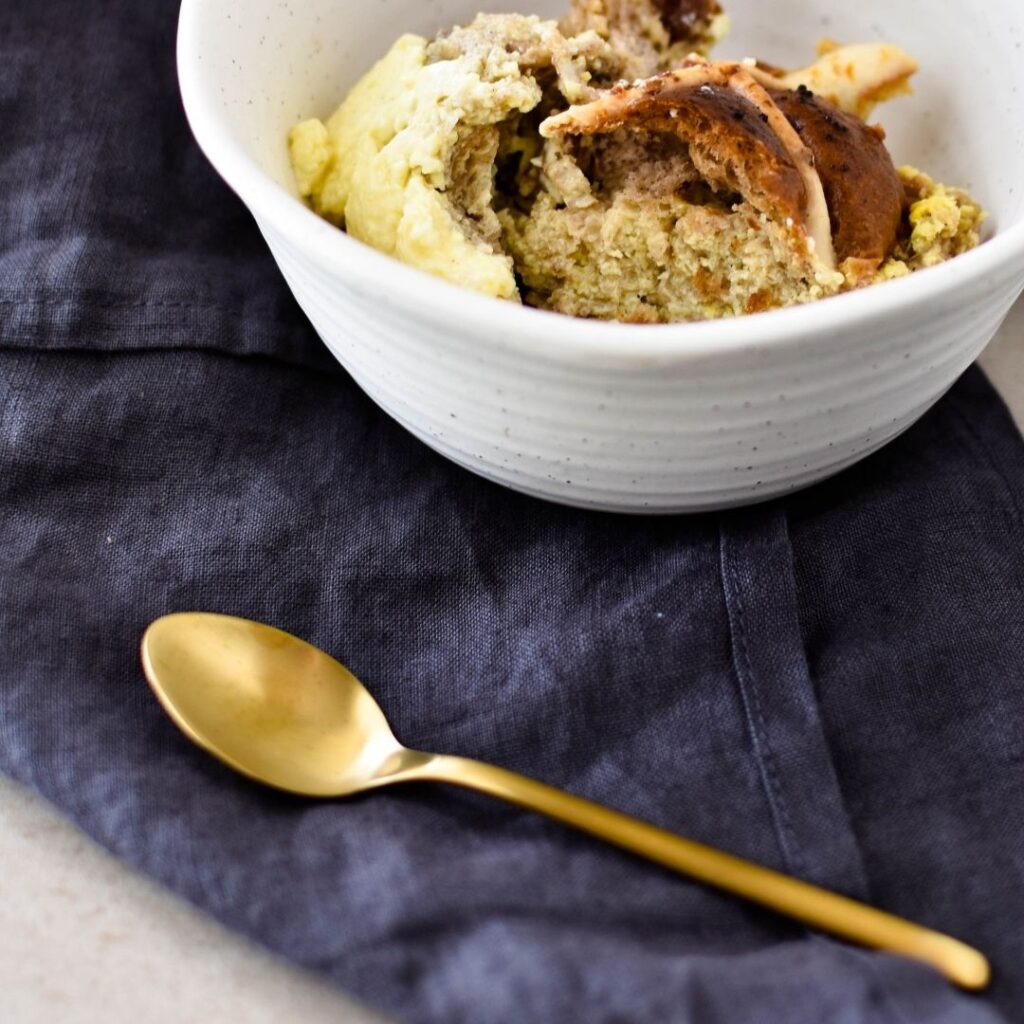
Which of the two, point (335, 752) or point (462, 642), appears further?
point (462, 642)

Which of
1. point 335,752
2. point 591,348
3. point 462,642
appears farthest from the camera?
point 462,642

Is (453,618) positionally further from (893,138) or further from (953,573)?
(893,138)

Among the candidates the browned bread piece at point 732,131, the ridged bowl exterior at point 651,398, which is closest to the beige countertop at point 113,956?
the ridged bowl exterior at point 651,398

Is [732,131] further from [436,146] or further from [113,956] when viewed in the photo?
[113,956]

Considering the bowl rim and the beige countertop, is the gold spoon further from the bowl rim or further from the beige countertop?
the bowl rim

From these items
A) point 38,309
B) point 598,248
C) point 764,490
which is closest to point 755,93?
point 598,248

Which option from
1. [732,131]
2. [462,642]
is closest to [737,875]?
[462,642]
